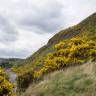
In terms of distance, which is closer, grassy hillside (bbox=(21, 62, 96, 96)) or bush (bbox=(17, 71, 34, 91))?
grassy hillside (bbox=(21, 62, 96, 96))

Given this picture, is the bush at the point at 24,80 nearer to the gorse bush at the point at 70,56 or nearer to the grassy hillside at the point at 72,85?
the gorse bush at the point at 70,56

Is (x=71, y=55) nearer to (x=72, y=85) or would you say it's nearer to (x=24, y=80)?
(x=24, y=80)

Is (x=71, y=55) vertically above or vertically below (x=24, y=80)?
above

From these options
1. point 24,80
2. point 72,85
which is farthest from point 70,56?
point 72,85

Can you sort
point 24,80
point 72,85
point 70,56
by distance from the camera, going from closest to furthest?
point 72,85, point 24,80, point 70,56

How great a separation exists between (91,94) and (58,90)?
8.43 feet

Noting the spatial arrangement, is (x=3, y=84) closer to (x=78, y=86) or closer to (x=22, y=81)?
(x=78, y=86)

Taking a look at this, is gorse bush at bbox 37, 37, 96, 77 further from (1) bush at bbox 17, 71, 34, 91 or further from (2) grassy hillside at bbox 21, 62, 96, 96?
(2) grassy hillside at bbox 21, 62, 96, 96

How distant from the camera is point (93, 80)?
1677 centimetres

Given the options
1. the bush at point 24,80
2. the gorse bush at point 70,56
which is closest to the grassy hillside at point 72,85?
the bush at point 24,80

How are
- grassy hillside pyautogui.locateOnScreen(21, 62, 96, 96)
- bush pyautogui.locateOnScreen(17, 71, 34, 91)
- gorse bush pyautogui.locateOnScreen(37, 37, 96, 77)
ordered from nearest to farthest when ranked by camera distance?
grassy hillside pyautogui.locateOnScreen(21, 62, 96, 96), bush pyautogui.locateOnScreen(17, 71, 34, 91), gorse bush pyautogui.locateOnScreen(37, 37, 96, 77)

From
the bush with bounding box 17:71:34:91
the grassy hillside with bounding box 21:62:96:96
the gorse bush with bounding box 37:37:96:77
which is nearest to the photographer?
the grassy hillside with bounding box 21:62:96:96

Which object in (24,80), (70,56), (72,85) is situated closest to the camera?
(72,85)

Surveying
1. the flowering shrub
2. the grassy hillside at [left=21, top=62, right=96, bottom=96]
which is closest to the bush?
the flowering shrub
